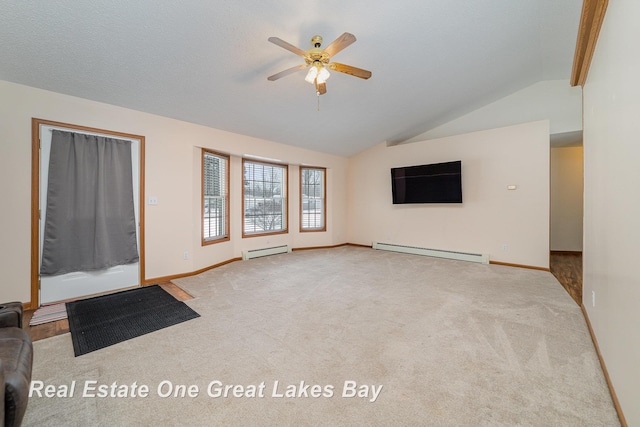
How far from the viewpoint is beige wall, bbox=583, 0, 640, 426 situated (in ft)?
4.30

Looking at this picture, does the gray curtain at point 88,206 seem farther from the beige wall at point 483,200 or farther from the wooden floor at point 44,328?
the beige wall at point 483,200

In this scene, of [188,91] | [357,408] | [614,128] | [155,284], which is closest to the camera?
[357,408]

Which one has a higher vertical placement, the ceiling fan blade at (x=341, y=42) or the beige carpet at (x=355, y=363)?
the ceiling fan blade at (x=341, y=42)

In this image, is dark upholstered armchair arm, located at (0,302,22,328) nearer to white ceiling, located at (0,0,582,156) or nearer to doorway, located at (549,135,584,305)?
white ceiling, located at (0,0,582,156)

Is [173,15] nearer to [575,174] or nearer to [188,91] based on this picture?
[188,91]

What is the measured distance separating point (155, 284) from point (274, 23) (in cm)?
368

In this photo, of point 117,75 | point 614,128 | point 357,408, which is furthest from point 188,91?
point 614,128

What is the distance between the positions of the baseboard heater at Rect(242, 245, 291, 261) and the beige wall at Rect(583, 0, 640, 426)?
16.1ft

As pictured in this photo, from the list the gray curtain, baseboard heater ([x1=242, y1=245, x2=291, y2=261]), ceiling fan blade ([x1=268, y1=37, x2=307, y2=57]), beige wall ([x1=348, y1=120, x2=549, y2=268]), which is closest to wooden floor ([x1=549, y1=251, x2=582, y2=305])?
beige wall ([x1=348, y1=120, x2=549, y2=268])

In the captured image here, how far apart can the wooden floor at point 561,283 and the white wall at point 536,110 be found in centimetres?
249

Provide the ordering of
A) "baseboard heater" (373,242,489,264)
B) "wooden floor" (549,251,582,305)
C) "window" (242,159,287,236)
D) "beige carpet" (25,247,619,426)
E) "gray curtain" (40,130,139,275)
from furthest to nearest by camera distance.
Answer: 1. "window" (242,159,287,236)
2. "baseboard heater" (373,242,489,264)
3. "wooden floor" (549,251,582,305)
4. "gray curtain" (40,130,139,275)
5. "beige carpet" (25,247,619,426)

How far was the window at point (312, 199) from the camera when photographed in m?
6.47

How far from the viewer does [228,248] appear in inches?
198

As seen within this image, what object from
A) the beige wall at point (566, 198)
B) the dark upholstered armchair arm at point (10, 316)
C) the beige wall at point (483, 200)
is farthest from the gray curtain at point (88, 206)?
the beige wall at point (566, 198)
